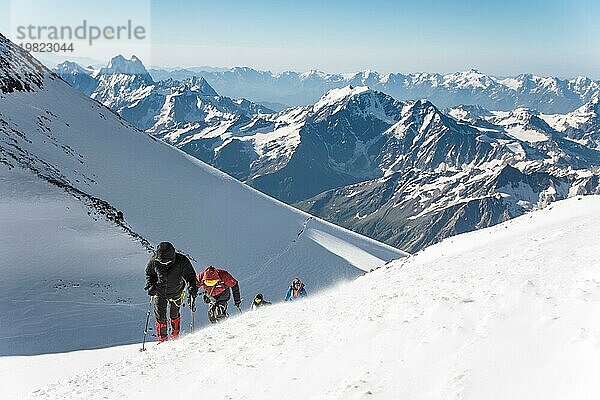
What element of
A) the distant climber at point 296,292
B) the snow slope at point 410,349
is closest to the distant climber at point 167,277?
the snow slope at point 410,349

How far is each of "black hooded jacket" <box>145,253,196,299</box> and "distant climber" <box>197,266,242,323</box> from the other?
2.05 meters

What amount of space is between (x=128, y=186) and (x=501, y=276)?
42.1m

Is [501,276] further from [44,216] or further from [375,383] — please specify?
[44,216]

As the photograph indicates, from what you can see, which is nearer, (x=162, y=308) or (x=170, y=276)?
(x=170, y=276)

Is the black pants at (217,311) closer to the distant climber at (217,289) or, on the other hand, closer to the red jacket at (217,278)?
the distant climber at (217,289)

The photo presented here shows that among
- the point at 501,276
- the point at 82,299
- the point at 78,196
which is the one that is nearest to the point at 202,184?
the point at 78,196

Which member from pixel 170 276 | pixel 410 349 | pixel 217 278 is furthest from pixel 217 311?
→ pixel 410 349

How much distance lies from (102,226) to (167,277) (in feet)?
63.3

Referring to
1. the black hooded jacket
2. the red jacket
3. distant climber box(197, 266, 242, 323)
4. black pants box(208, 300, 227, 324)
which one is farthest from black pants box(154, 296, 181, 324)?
black pants box(208, 300, 227, 324)

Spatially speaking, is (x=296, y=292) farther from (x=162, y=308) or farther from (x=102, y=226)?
(x=102, y=226)

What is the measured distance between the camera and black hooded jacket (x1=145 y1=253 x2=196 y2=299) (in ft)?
39.4

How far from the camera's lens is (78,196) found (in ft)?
105

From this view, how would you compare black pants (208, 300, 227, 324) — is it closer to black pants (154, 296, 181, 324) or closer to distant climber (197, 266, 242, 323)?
distant climber (197, 266, 242, 323)

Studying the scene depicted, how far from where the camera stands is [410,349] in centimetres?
804
